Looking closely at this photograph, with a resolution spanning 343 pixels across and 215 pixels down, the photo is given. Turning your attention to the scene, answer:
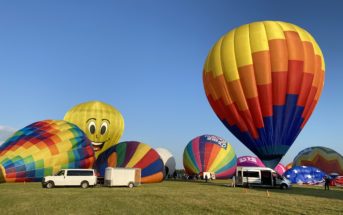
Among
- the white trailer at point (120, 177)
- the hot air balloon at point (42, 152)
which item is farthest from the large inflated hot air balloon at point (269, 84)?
the hot air balloon at point (42, 152)

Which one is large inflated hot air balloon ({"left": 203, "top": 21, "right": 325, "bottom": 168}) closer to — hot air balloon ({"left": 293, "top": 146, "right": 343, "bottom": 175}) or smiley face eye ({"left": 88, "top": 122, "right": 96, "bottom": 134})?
smiley face eye ({"left": 88, "top": 122, "right": 96, "bottom": 134})

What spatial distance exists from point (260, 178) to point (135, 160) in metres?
11.5

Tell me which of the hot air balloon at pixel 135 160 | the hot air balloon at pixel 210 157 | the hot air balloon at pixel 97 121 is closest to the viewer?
the hot air balloon at pixel 135 160

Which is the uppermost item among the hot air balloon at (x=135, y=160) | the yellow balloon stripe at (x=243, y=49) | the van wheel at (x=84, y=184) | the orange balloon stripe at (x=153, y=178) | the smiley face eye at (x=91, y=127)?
the yellow balloon stripe at (x=243, y=49)

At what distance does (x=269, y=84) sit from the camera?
28.5 m

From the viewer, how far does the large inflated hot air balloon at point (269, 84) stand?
28.5 metres

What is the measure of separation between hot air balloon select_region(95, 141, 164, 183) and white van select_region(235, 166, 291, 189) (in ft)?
26.4

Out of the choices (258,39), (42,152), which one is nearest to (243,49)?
(258,39)

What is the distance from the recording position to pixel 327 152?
5231 cm

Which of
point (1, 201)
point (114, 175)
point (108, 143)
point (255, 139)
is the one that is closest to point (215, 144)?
point (108, 143)

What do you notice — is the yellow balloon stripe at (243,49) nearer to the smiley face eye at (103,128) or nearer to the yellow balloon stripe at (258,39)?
the yellow balloon stripe at (258,39)

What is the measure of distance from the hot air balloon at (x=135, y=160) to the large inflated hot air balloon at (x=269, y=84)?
8.98 metres

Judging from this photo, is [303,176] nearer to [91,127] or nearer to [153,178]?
[153,178]

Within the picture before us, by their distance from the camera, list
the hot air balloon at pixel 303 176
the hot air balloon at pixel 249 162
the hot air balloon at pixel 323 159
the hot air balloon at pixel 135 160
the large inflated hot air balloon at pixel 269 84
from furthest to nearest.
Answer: the hot air balloon at pixel 249 162, the hot air balloon at pixel 323 159, the hot air balloon at pixel 303 176, the hot air balloon at pixel 135 160, the large inflated hot air balloon at pixel 269 84
